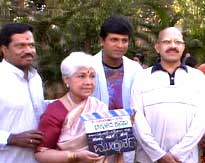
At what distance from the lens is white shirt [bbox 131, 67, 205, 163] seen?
4.18 metres

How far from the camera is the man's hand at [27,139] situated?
349 centimetres

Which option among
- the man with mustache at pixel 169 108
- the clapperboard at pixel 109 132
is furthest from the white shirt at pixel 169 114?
the clapperboard at pixel 109 132

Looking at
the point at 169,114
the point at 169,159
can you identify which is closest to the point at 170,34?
the point at 169,114

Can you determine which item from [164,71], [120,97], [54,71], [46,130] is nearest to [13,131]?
[46,130]

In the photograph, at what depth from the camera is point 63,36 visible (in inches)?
425

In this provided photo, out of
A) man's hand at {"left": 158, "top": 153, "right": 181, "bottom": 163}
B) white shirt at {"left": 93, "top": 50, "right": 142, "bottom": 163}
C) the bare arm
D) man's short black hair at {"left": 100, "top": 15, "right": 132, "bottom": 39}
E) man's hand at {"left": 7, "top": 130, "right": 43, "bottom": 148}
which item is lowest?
man's hand at {"left": 158, "top": 153, "right": 181, "bottom": 163}

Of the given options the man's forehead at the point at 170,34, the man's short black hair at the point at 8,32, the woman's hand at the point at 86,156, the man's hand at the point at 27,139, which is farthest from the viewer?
the man's forehead at the point at 170,34

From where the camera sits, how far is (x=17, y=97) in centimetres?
365

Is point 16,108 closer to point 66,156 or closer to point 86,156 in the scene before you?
point 66,156

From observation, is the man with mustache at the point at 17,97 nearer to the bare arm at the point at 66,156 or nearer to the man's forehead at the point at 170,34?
the bare arm at the point at 66,156

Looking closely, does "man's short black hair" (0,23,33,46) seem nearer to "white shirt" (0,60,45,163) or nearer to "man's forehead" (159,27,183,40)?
"white shirt" (0,60,45,163)

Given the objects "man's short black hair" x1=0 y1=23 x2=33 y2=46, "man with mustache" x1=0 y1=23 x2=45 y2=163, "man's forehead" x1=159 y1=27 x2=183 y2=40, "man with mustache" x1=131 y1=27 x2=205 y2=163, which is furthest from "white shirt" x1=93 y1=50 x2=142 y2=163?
"man's short black hair" x1=0 y1=23 x2=33 y2=46

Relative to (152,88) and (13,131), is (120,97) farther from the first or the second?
(13,131)

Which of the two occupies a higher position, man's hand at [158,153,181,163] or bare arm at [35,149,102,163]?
bare arm at [35,149,102,163]
